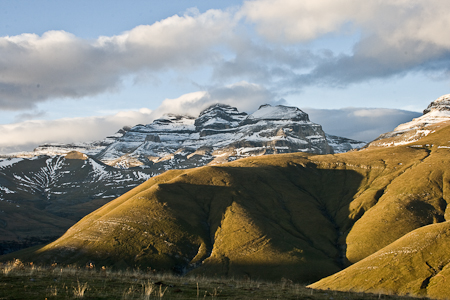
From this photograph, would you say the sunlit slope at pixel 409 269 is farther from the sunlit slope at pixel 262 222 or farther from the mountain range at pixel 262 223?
the sunlit slope at pixel 262 222

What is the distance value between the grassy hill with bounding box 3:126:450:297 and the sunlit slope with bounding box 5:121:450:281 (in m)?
0.38

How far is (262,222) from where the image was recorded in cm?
13650

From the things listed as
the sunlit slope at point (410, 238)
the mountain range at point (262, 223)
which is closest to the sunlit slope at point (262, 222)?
the mountain range at point (262, 223)

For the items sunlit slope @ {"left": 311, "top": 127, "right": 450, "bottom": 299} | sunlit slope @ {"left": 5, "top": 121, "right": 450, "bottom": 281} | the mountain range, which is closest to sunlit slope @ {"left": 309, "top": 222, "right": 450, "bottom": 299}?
sunlit slope @ {"left": 311, "top": 127, "right": 450, "bottom": 299}

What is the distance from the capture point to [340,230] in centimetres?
14450

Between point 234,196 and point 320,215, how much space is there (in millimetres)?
36593

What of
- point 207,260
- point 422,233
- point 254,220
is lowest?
point 207,260

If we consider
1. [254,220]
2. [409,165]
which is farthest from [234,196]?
[409,165]

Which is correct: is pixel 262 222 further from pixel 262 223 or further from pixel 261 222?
pixel 262 223

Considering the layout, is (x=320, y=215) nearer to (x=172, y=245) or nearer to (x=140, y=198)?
(x=172, y=245)

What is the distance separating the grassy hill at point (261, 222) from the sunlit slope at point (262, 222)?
383mm

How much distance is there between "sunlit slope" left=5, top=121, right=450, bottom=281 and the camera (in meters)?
117

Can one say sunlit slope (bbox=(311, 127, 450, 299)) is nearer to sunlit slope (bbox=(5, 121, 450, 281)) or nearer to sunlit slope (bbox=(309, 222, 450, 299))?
sunlit slope (bbox=(309, 222, 450, 299))

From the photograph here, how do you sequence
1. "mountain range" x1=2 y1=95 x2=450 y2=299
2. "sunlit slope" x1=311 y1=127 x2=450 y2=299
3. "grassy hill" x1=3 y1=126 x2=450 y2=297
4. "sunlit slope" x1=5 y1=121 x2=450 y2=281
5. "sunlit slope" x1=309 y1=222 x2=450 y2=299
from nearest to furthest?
"sunlit slope" x1=309 y1=222 x2=450 y2=299 → "sunlit slope" x1=311 y1=127 x2=450 y2=299 → "mountain range" x1=2 y1=95 x2=450 y2=299 → "grassy hill" x1=3 y1=126 x2=450 y2=297 → "sunlit slope" x1=5 y1=121 x2=450 y2=281
